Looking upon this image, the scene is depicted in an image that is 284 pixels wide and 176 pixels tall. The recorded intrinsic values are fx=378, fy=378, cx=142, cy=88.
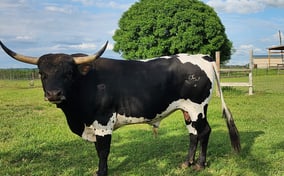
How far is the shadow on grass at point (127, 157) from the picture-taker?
5.96 meters

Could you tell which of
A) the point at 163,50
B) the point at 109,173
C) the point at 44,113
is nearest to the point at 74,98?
the point at 109,173

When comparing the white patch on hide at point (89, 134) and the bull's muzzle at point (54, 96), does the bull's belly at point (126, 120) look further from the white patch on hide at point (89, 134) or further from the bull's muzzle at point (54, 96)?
the bull's muzzle at point (54, 96)

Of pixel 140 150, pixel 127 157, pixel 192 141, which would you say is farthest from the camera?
pixel 140 150

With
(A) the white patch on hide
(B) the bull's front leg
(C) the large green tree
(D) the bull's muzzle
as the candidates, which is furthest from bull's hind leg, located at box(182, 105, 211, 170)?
(C) the large green tree

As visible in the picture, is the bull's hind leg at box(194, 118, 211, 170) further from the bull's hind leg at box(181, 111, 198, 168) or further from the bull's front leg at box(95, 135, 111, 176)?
the bull's front leg at box(95, 135, 111, 176)

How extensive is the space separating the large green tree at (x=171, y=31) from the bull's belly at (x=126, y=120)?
15175 mm

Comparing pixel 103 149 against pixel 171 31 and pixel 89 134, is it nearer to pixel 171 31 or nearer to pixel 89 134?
pixel 89 134

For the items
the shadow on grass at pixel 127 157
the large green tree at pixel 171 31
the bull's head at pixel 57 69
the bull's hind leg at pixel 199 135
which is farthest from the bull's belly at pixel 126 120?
the large green tree at pixel 171 31

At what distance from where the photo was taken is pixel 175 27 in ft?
70.8

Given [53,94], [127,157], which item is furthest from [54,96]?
[127,157]

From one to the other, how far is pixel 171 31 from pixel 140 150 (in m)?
15.0

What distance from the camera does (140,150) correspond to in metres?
7.20

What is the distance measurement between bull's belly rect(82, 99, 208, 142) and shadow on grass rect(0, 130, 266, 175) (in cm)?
72

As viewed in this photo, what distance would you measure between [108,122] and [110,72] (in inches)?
29.6
